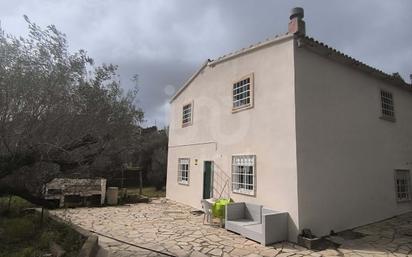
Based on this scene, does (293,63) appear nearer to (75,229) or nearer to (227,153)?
(227,153)

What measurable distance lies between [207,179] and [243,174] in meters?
3.21

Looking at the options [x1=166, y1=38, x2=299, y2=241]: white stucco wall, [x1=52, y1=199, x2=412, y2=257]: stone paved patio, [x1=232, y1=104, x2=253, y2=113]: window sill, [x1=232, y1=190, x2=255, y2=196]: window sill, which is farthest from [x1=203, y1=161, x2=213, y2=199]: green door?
[x1=232, y1=104, x2=253, y2=113]: window sill

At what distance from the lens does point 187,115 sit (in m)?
18.2

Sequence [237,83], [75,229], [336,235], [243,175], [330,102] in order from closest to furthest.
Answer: [75,229], [336,235], [330,102], [243,175], [237,83]

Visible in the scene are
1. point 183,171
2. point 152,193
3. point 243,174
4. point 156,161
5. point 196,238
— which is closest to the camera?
point 196,238

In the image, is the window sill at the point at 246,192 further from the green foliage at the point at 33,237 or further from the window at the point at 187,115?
the green foliage at the point at 33,237

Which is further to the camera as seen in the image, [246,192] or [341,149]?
[246,192]

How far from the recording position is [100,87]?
277 inches

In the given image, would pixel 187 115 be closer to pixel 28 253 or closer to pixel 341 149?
pixel 341 149

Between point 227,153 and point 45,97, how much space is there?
29.7 ft

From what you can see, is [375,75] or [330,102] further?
[375,75]

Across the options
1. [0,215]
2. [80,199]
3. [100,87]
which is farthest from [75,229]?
[80,199]

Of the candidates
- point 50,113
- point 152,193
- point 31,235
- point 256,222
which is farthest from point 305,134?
point 152,193

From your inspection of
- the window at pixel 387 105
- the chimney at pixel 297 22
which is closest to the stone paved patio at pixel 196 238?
the window at pixel 387 105
